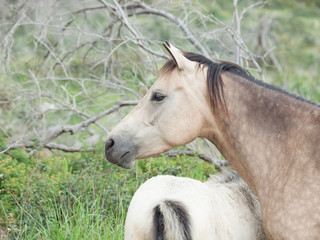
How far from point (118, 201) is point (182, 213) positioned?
6.23 ft

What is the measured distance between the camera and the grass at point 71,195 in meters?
3.97

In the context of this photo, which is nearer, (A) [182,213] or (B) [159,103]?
(A) [182,213]

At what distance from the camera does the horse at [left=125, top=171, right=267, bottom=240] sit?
2768 mm

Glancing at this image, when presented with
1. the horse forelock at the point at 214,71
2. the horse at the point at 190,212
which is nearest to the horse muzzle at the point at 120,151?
the horse at the point at 190,212

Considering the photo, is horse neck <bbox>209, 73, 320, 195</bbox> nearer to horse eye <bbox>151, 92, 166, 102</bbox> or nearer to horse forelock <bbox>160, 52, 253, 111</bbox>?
horse forelock <bbox>160, 52, 253, 111</bbox>

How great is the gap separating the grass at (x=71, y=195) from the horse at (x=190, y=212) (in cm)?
103

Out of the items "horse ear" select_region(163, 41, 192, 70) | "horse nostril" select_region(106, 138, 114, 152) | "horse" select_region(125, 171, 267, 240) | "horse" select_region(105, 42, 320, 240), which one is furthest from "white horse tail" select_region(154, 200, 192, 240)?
"horse ear" select_region(163, 41, 192, 70)

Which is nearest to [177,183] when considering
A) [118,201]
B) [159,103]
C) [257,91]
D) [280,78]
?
[159,103]

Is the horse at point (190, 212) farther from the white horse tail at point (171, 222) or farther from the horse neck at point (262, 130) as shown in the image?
the horse neck at point (262, 130)

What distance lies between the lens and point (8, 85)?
21.0ft

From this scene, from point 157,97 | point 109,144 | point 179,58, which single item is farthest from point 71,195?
point 179,58

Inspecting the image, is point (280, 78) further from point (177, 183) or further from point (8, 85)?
point (177, 183)

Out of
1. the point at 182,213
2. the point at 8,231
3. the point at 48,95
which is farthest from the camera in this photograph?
the point at 48,95

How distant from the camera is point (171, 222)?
273 cm
